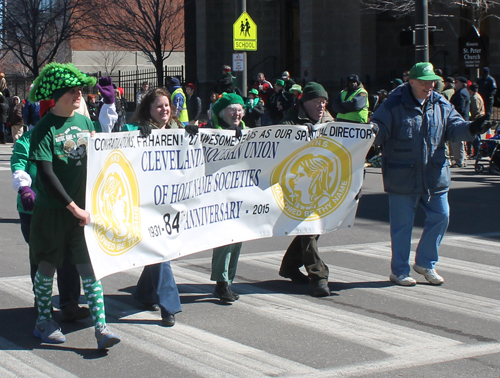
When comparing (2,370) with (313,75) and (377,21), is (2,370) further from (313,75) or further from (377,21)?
(377,21)

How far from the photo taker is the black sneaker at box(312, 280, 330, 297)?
6363 mm

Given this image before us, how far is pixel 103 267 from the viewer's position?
5.05 m

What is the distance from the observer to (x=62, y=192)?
476 cm

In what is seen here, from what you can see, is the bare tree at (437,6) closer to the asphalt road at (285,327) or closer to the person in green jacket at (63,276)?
the asphalt road at (285,327)

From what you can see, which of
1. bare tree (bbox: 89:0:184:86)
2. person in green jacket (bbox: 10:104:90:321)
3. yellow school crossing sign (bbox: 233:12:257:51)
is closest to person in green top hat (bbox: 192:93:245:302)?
person in green jacket (bbox: 10:104:90:321)

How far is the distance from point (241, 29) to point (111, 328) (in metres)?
13.5

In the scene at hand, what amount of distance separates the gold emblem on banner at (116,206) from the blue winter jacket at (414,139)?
2.35 metres

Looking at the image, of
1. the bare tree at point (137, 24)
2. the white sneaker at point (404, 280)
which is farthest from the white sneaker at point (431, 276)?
the bare tree at point (137, 24)

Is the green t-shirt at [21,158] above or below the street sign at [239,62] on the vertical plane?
below

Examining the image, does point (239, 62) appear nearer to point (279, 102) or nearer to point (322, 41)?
point (279, 102)

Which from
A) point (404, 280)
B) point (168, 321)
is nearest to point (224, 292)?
point (168, 321)

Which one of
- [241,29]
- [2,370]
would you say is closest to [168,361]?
[2,370]

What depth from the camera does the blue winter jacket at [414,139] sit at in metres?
6.54

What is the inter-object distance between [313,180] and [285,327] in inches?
60.7
